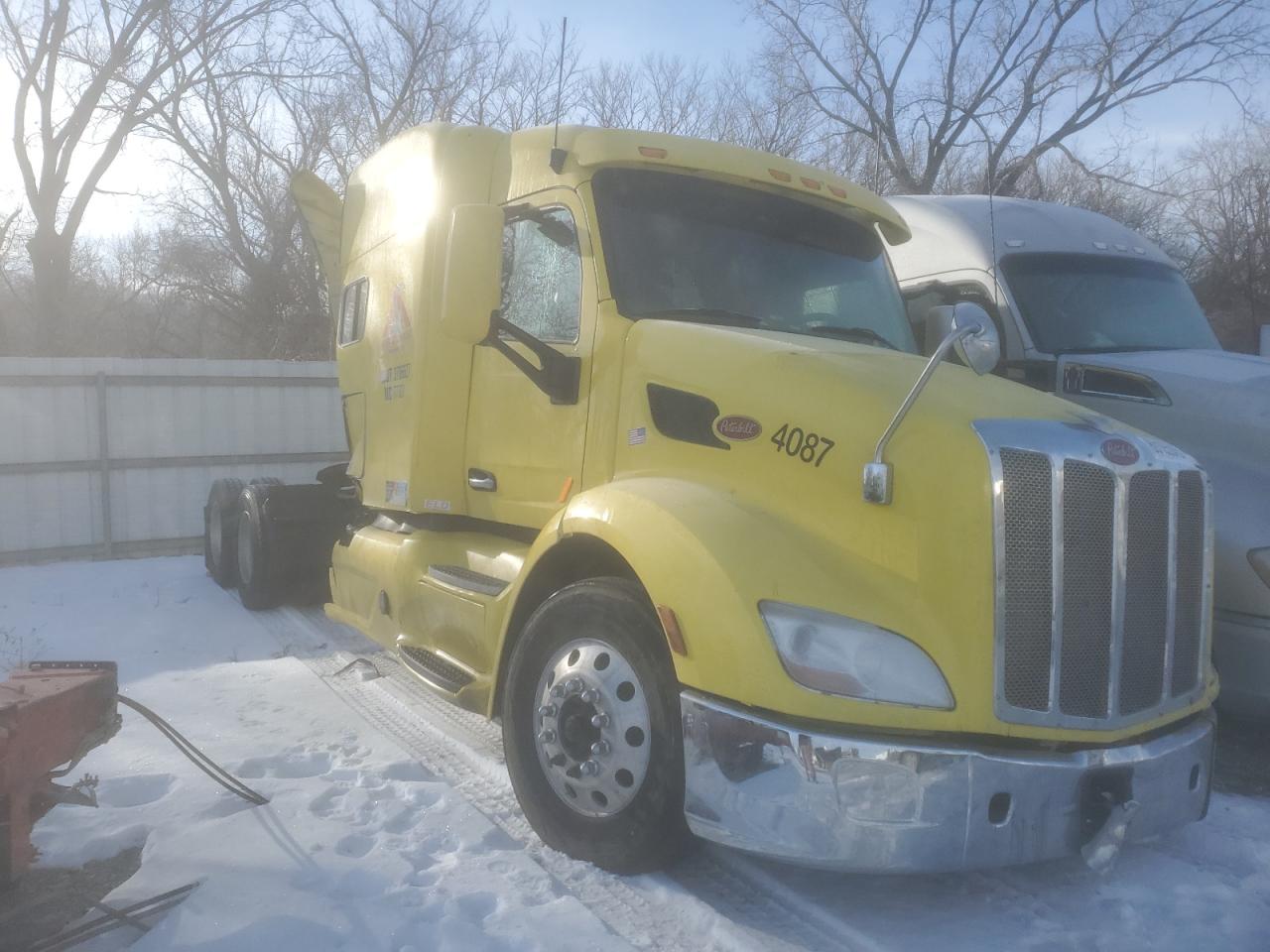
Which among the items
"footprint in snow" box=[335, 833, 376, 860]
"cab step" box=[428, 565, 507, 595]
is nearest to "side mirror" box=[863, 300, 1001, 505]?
"cab step" box=[428, 565, 507, 595]

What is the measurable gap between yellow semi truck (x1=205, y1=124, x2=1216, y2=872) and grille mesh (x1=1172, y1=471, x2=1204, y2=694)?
1 centimetres

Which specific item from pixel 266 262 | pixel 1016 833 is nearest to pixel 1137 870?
pixel 1016 833

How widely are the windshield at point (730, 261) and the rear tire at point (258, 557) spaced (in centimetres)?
497

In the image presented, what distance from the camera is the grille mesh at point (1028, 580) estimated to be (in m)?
3.08

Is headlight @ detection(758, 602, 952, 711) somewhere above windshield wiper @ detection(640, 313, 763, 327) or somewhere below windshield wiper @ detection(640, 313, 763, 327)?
below

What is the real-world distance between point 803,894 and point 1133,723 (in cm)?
123

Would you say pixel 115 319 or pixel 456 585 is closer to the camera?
pixel 456 585

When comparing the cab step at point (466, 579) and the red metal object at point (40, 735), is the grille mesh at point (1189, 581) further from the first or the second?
the red metal object at point (40, 735)

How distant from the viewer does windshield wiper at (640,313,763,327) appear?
4285 mm

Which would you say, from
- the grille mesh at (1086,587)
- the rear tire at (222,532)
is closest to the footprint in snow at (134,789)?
the grille mesh at (1086,587)

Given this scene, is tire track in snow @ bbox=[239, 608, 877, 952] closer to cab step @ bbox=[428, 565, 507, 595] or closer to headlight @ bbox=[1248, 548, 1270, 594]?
cab step @ bbox=[428, 565, 507, 595]

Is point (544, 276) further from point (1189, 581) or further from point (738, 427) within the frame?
point (1189, 581)

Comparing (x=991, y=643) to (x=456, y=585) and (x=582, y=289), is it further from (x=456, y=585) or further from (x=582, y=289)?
(x=456, y=585)

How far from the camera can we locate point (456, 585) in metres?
4.99
